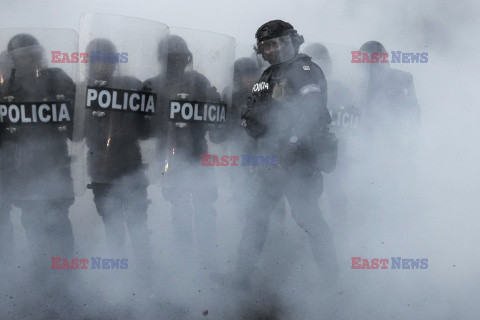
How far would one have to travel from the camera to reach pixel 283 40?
343cm

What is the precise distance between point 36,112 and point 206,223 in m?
1.34

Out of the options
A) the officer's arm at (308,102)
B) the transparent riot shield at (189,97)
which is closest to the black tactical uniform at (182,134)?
the transparent riot shield at (189,97)

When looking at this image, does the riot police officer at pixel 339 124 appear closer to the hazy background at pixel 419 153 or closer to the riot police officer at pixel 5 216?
the hazy background at pixel 419 153

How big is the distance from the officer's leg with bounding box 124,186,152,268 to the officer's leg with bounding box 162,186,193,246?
18cm

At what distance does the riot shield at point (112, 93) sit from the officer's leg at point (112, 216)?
13 cm

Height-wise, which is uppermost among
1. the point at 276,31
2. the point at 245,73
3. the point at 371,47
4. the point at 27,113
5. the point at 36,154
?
the point at 371,47

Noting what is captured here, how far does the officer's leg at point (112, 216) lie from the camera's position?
3.65 meters

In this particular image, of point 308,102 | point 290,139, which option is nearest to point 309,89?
point 308,102

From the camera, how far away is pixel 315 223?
3400 millimetres

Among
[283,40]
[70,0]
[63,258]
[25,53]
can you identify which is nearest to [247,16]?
[70,0]

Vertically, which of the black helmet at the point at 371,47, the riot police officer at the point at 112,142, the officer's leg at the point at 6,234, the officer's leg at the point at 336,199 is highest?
the black helmet at the point at 371,47

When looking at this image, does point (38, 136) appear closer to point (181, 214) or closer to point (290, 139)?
point (181, 214)

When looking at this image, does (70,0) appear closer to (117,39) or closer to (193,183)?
(117,39)

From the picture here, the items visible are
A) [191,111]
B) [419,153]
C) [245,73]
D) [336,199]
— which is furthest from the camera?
[419,153]
